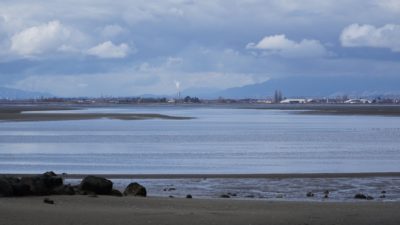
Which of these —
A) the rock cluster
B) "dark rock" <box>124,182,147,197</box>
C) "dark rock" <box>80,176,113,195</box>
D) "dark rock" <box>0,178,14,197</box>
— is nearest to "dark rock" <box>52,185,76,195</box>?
the rock cluster

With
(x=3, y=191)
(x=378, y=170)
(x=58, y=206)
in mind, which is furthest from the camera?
(x=378, y=170)

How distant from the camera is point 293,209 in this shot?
16297 millimetres

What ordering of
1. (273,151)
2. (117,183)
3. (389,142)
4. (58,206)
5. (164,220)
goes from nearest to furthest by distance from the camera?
(164,220)
(58,206)
(117,183)
(273,151)
(389,142)

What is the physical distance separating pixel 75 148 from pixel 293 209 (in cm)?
2583

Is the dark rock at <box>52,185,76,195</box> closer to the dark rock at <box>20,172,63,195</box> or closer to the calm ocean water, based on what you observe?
the dark rock at <box>20,172,63,195</box>

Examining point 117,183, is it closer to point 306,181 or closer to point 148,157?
point 306,181

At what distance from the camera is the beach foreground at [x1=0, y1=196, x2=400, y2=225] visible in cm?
1400

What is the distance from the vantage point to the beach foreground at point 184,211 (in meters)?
14.0

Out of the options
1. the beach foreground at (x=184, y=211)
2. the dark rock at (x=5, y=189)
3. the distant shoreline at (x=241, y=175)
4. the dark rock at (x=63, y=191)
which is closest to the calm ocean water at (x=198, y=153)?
the distant shoreline at (x=241, y=175)

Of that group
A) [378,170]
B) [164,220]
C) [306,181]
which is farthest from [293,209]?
[378,170]

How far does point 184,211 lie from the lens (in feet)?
51.0

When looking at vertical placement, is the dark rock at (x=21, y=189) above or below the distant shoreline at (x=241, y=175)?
above

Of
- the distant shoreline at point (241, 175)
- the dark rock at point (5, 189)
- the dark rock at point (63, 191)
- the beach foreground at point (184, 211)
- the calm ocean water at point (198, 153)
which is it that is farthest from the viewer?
the calm ocean water at point (198, 153)

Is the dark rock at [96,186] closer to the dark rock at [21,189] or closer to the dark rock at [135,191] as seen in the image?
the dark rock at [135,191]
